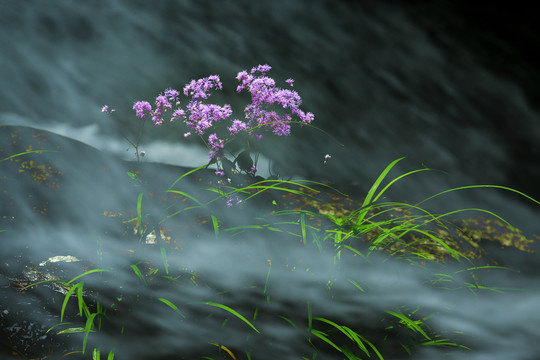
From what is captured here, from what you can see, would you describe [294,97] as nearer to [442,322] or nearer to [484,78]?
[442,322]

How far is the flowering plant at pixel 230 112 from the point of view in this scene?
1.59m

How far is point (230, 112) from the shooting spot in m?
1.61

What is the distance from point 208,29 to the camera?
A: 7.51ft

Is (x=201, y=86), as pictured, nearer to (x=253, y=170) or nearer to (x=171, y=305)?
(x=253, y=170)

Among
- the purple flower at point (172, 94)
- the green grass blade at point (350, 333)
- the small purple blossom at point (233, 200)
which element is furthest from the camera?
the purple flower at point (172, 94)

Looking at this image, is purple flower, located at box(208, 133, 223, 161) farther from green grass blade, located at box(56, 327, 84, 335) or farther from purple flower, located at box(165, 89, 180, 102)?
green grass blade, located at box(56, 327, 84, 335)

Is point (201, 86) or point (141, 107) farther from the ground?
point (201, 86)

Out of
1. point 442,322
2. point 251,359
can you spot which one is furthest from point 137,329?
point 442,322

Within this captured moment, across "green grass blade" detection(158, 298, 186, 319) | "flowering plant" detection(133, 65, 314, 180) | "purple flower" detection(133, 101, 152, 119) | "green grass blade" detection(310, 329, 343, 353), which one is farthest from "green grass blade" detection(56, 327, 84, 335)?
"purple flower" detection(133, 101, 152, 119)

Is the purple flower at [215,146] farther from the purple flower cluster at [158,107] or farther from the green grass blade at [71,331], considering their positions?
the green grass blade at [71,331]

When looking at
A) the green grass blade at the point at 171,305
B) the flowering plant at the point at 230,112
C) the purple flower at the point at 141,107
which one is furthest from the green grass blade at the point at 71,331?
the purple flower at the point at 141,107

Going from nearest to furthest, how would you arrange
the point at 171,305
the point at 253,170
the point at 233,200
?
the point at 171,305, the point at 233,200, the point at 253,170

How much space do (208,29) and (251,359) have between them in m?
1.73

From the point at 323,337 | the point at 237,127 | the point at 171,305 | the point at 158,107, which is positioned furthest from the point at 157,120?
the point at 323,337
